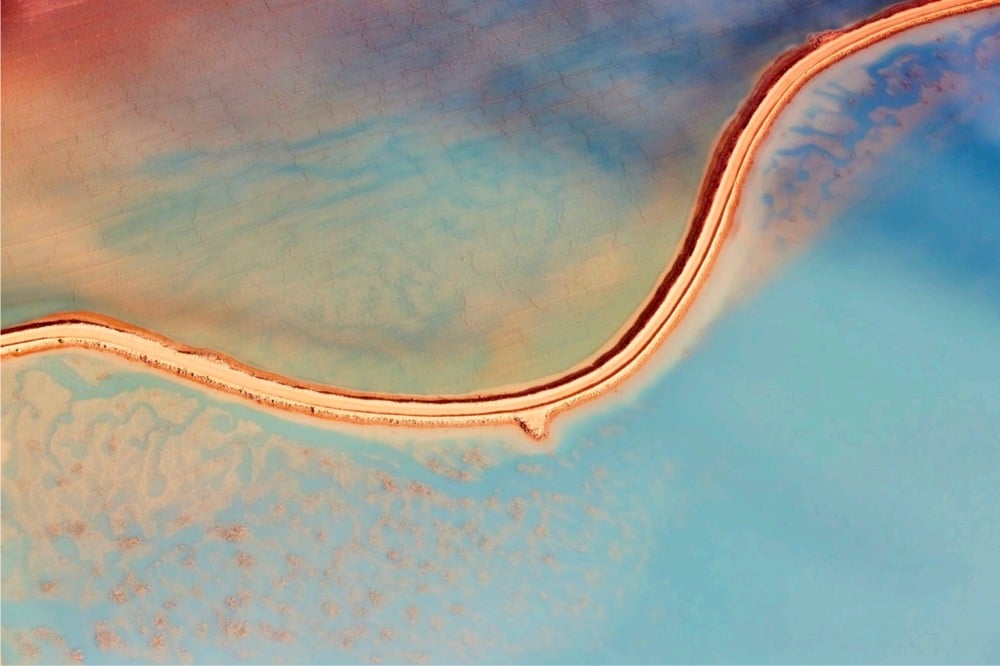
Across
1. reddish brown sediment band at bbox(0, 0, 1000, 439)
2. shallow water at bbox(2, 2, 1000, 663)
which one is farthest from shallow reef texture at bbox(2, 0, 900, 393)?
shallow water at bbox(2, 2, 1000, 663)

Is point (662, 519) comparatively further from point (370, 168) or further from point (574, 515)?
point (370, 168)

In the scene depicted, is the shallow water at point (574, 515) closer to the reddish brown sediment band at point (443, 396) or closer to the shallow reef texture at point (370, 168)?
the reddish brown sediment band at point (443, 396)

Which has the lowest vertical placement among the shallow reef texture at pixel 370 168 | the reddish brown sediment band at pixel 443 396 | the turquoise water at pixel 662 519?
the turquoise water at pixel 662 519

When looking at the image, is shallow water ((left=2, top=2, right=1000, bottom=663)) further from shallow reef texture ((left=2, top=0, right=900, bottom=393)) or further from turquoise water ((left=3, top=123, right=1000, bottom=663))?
shallow reef texture ((left=2, top=0, right=900, bottom=393))

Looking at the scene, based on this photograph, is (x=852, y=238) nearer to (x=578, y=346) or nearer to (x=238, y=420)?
(x=578, y=346)

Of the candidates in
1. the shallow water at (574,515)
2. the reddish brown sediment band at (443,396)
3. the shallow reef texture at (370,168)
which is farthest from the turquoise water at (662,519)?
the shallow reef texture at (370,168)

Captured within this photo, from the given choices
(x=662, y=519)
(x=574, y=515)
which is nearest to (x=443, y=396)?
(x=574, y=515)

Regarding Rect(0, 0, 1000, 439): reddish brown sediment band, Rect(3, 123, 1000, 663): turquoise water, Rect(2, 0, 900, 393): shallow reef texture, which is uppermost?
Rect(2, 0, 900, 393): shallow reef texture
